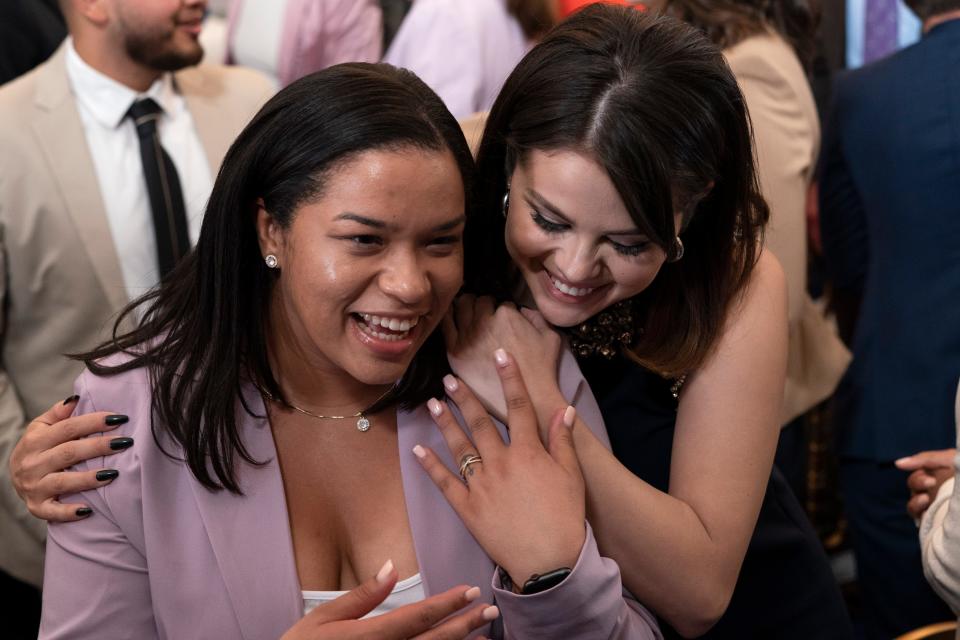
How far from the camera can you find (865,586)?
2.57 m

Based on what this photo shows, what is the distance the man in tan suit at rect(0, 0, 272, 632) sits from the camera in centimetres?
238

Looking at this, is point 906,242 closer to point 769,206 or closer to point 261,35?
point 769,206

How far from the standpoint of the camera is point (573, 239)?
156 centimetres

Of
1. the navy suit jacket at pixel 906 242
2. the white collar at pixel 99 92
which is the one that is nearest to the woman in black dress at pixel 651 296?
the navy suit jacket at pixel 906 242

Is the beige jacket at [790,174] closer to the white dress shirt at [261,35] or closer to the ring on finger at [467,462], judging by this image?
the ring on finger at [467,462]

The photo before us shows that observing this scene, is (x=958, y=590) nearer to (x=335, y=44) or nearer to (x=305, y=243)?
(x=305, y=243)

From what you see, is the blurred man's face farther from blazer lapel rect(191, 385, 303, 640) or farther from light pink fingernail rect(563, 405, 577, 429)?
light pink fingernail rect(563, 405, 577, 429)

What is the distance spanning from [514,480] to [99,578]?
559 mm

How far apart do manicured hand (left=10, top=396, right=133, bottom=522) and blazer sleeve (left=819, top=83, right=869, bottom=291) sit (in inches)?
68.4

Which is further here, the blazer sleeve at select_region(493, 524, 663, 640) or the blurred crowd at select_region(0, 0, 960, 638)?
the blurred crowd at select_region(0, 0, 960, 638)

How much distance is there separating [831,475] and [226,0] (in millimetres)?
2455

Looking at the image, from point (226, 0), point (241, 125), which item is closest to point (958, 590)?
point (241, 125)

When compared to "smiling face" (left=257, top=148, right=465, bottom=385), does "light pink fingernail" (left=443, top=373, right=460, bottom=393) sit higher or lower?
lower

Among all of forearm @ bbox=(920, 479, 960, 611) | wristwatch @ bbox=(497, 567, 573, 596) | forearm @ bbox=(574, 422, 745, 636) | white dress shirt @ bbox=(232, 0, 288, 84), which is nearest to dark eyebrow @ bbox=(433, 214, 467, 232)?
forearm @ bbox=(574, 422, 745, 636)
